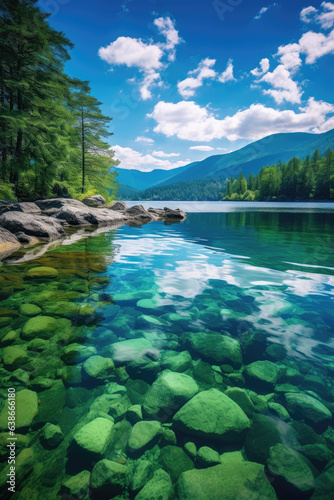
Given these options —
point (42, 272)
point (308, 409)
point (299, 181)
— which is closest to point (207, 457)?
point (308, 409)

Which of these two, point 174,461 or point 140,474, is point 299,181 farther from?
point 140,474

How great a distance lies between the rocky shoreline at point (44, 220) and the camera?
384 inches

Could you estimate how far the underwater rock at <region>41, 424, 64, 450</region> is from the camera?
6.35 ft

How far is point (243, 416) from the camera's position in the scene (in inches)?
86.8

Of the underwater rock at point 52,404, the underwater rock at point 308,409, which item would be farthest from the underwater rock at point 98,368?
the underwater rock at point 308,409

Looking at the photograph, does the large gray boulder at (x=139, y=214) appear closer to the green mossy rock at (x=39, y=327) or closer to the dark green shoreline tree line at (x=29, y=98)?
the dark green shoreline tree line at (x=29, y=98)

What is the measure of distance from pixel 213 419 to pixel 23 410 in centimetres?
174

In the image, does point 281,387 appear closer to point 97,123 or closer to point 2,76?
point 2,76

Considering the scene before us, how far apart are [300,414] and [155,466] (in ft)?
4.70

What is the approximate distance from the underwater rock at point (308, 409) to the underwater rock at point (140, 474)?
1421mm

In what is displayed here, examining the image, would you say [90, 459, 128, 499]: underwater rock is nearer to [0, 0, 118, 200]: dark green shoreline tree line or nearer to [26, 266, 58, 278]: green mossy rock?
[26, 266, 58, 278]: green mossy rock

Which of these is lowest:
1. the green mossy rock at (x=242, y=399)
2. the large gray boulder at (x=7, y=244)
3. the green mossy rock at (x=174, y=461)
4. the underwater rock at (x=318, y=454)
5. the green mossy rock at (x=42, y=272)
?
the green mossy rock at (x=174, y=461)

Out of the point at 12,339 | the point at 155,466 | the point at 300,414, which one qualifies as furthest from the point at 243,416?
the point at 12,339

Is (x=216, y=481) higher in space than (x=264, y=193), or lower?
lower
